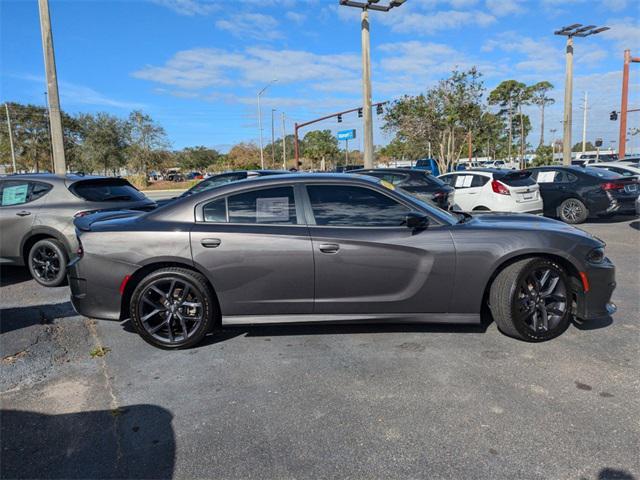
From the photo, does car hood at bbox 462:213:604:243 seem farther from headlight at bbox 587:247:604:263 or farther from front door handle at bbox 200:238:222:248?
front door handle at bbox 200:238:222:248

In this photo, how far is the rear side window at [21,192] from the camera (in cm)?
634

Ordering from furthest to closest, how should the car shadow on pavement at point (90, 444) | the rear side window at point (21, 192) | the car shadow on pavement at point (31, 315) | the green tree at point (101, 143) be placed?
the green tree at point (101, 143)
the rear side window at point (21, 192)
the car shadow on pavement at point (31, 315)
the car shadow on pavement at point (90, 444)

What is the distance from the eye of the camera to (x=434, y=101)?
91.9 feet

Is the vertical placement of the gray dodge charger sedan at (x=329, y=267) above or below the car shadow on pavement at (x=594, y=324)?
above

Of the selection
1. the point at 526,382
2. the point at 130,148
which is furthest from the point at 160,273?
the point at 130,148

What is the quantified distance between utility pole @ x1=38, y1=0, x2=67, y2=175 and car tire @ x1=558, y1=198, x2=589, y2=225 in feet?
40.1

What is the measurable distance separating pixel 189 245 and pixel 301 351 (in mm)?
1352

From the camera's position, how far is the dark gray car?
20.2ft

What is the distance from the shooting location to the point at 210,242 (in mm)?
3875

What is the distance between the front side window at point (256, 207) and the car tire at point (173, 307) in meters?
0.58

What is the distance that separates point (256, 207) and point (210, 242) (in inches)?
20.5

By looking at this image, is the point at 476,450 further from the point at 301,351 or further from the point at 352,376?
the point at 301,351

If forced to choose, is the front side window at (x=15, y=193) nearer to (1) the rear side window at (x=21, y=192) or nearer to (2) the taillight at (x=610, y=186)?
(1) the rear side window at (x=21, y=192)

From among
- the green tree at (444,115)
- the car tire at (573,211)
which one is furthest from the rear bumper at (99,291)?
the green tree at (444,115)
